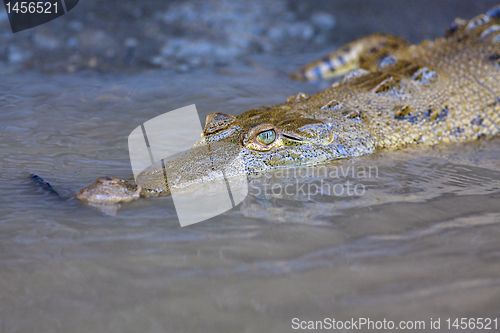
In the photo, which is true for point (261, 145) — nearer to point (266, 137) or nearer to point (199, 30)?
point (266, 137)

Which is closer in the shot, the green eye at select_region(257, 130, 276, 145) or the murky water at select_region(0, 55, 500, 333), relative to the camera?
the murky water at select_region(0, 55, 500, 333)

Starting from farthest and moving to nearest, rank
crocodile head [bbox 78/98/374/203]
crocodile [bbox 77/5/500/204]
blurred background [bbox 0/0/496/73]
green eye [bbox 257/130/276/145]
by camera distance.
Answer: blurred background [bbox 0/0/496/73]
green eye [bbox 257/130/276/145]
crocodile [bbox 77/5/500/204]
crocodile head [bbox 78/98/374/203]

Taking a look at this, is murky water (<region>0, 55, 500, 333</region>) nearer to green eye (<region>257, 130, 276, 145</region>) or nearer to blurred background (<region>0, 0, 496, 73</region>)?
green eye (<region>257, 130, 276, 145</region>)

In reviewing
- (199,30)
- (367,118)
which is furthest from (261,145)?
(199,30)

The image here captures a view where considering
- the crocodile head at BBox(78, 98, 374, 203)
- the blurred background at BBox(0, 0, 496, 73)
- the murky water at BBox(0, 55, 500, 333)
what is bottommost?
the murky water at BBox(0, 55, 500, 333)

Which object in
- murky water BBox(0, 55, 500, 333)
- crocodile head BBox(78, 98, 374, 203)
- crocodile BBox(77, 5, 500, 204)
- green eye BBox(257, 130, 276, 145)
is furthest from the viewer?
green eye BBox(257, 130, 276, 145)

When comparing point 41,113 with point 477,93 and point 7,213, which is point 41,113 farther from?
point 477,93

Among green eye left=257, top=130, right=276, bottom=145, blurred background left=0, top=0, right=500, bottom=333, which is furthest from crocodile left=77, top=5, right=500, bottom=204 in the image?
blurred background left=0, top=0, right=500, bottom=333
